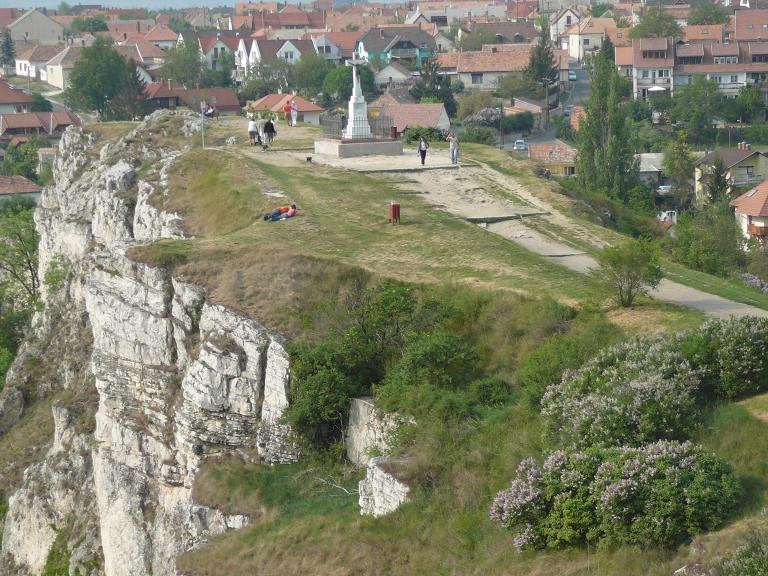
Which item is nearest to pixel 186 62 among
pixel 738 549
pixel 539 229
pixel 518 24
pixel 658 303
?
pixel 518 24

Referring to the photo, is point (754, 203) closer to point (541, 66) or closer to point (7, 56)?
point (541, 66)

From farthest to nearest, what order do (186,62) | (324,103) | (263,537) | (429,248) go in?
(186,62) < (324,103) < (429,248) < (263,537)

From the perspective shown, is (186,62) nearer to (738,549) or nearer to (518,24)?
(518,24)

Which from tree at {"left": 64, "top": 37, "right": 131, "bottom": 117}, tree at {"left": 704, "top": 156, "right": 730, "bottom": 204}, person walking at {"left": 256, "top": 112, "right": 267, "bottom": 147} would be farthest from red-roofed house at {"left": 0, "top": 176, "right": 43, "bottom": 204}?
tree at {"left": 704, "top": 156, "right": 730, "bottom": 204}

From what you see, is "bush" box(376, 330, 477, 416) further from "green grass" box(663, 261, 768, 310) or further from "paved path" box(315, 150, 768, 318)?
"green grass" box(663, 261, 768, 310)

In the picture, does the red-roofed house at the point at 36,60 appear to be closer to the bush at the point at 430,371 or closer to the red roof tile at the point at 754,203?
→ the red roof tile at the point at 754,203

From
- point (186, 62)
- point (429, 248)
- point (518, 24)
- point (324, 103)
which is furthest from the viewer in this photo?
point (518, 24)

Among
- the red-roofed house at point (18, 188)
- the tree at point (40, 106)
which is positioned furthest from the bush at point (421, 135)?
the tree at point (40, 106)
